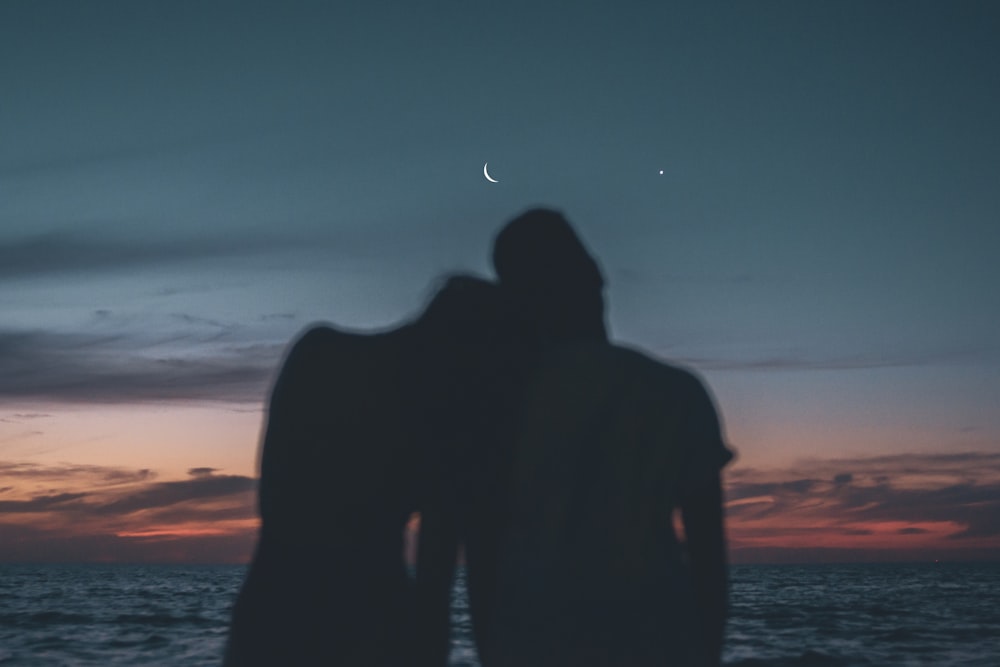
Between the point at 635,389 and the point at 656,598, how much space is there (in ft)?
1.14

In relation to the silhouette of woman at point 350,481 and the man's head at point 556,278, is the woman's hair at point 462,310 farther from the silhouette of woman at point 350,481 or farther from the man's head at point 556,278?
the man's head at point 556,278

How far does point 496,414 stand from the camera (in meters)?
1.73

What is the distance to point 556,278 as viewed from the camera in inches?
72.7

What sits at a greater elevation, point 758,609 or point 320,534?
point 320,534

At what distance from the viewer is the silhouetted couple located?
159 centimetres

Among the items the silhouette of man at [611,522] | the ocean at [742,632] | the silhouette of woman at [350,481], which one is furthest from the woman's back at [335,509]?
the ocean at [742,632]

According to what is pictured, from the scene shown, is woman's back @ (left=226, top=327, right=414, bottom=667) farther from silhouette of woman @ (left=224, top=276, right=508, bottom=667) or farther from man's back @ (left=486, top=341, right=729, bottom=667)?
man's back @ (left=486, top=341, right=729, bottom=667)

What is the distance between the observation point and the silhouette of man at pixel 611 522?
5.16 ft

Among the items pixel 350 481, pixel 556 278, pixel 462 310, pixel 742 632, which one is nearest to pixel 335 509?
pixel 350 481

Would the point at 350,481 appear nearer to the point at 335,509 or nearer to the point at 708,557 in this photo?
the point at 335,509

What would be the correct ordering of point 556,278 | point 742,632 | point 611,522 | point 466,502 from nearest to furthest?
1. point 611,522
2. point 466,502
3. point 556,278
4. point 742,632

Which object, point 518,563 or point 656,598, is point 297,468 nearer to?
point 518,563

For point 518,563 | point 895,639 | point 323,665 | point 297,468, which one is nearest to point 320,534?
point 297,468

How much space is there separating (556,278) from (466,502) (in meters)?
0.47
